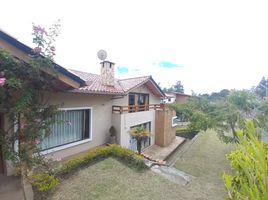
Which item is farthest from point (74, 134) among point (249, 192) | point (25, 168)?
point (249, 192)

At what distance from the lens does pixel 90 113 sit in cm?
1105

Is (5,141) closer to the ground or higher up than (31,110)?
closer to the ground

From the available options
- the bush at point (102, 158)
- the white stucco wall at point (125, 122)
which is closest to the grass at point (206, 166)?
the bush at point (102, 158)

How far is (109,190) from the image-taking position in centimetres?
673

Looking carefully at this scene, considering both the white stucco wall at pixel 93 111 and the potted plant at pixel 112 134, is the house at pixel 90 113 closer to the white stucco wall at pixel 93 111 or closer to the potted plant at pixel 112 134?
the white stucco wall at pixel 93 111

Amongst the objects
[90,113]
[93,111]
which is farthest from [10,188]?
[93,111]

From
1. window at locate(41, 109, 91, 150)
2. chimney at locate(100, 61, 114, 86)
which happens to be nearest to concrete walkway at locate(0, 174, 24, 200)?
window at locate(41, 109, 91, 150)

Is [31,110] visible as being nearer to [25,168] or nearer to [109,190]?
[25,168]

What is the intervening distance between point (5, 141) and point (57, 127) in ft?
13.6

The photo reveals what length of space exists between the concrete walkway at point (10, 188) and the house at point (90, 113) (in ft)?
1.52

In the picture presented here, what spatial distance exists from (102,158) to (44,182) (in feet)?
11.3

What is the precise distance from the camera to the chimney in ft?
45.2

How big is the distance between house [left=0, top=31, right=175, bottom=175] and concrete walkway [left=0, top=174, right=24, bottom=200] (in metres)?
0.46

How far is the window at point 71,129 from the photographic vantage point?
8891 millimetres
